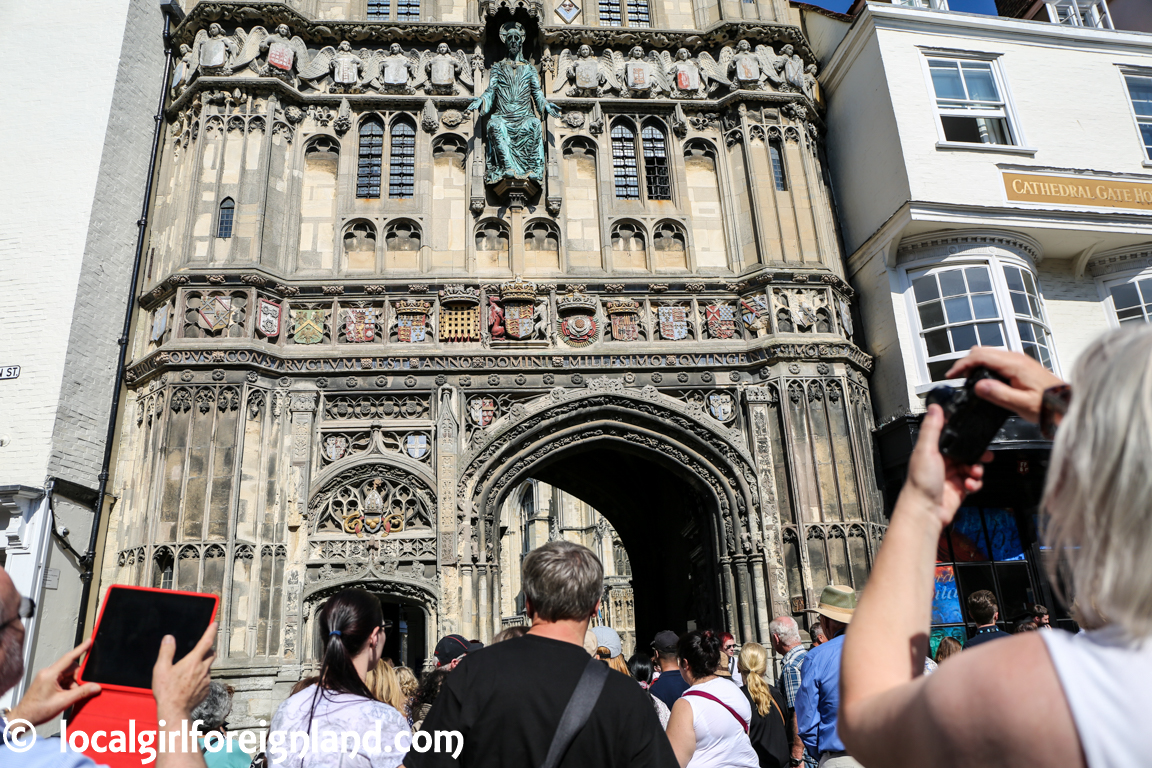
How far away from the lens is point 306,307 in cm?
1351

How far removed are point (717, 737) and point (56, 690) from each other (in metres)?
3.06

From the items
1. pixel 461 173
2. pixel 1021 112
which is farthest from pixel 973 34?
pixel 461 173

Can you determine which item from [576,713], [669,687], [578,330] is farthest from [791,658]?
[578,330]

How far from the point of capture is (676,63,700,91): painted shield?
15672 millimetres

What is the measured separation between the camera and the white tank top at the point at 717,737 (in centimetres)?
413

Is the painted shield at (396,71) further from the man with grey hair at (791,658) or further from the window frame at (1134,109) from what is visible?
the window frame at (1134,109)

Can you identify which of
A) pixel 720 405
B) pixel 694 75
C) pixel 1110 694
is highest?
pixel 694 75

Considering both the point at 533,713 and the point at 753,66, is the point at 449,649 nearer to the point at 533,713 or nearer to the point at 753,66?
the point at 533,713

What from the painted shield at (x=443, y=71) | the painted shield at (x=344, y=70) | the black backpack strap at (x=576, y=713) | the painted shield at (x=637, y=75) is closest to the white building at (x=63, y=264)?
the painted shield at (x=344, y=70)

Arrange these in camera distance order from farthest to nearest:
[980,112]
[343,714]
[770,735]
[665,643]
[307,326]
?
[980,112], [307,326], [665,643], [770,735], [343,714]

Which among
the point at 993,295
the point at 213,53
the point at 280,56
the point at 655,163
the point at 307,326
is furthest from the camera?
the point at 655,163

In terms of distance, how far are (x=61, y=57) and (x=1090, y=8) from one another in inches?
833

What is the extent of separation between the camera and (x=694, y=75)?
621 inches

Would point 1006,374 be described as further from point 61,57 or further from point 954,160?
point 61,57
